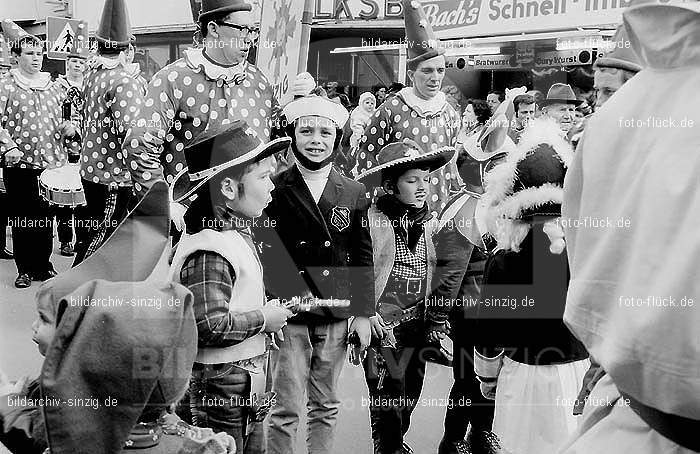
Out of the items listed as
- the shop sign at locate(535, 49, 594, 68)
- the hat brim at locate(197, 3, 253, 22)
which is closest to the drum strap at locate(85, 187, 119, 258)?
the hat brim at locate(197, 3, 253, 22)

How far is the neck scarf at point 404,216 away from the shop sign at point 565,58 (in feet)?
12.9

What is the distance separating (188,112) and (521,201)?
1320 millimetres

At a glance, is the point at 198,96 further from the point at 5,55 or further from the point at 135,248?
the point at 5,55

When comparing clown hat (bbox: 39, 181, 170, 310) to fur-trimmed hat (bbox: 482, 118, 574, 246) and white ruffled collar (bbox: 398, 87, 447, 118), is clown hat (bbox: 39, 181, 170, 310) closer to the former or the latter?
fur-trimmed hat (bbox: 482, 118, 574, 246)

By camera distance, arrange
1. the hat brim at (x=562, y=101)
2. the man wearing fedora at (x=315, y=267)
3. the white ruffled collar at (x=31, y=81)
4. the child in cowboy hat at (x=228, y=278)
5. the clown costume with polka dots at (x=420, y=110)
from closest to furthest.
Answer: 1. the child in cowboy hat at (x=228, y=278)
2. the man wearing fedora at (x=315, y=267)
3. the clown costume with polka dots at (x=420, y=110)
4. the hat brim at (x=562, y=101)
5. the white ruffled collar at (x=31, y=81)

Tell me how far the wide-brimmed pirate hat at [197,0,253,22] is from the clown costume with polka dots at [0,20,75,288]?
296 cm

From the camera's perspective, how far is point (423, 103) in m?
3.79

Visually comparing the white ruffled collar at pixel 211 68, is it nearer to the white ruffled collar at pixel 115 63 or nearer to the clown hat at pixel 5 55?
the white ruffled collar at pixel 115 63

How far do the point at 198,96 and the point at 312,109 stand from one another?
0.45 meters

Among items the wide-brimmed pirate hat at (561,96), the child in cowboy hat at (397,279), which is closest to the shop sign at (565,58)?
the wide-brimmed pirate hat at (561,96)

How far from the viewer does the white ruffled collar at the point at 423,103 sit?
3.76 metres

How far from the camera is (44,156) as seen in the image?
5535 millimetres

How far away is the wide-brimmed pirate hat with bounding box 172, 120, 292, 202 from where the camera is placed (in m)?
2.38

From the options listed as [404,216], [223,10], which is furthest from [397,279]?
[223,10]
